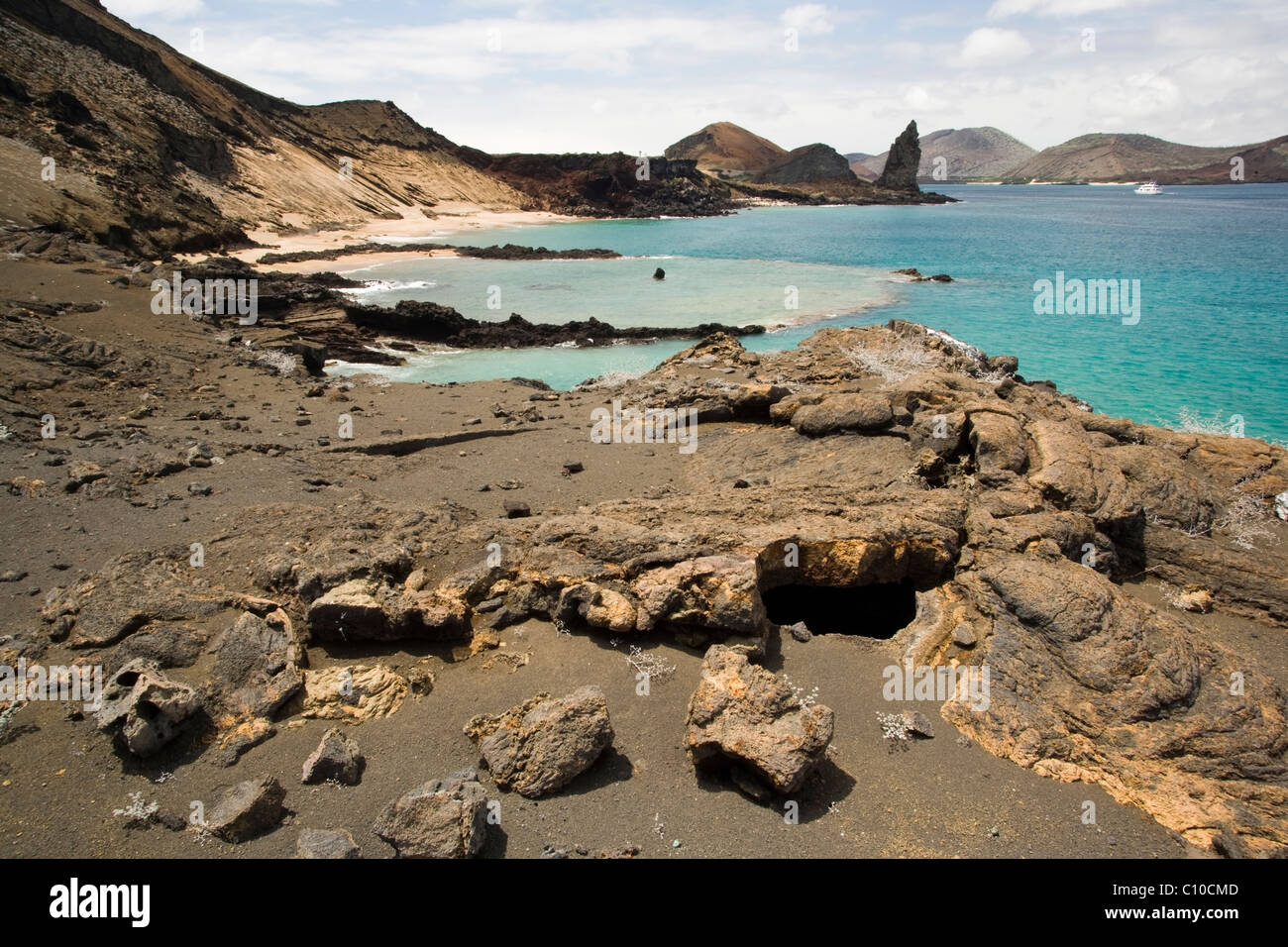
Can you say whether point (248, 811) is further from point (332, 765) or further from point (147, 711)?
point (147, 711)

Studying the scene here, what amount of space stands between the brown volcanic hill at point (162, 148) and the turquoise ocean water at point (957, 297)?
8.64 m

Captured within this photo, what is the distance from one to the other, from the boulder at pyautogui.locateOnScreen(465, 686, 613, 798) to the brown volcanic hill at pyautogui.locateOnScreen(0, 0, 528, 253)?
22787 mm

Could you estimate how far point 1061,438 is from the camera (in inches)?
292

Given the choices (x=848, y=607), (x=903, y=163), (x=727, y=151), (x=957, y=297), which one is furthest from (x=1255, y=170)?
(x=848, y=607)

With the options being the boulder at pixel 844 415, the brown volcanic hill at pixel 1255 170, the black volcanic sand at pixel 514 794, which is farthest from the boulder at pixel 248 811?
the brown volcanic hill at pixel 1255 170

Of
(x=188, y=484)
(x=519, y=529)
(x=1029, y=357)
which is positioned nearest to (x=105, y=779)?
(x=519, y=529)

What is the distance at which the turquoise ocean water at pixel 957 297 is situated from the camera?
19734mm

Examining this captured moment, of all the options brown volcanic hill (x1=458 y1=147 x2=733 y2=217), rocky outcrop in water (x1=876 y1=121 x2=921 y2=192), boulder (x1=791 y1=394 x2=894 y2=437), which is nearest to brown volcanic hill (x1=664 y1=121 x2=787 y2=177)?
rocky outcrop in water (x1=876 y1=121 x2=921 y2=192)

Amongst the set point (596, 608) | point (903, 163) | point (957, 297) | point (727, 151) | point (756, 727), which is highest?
point (727, 151)

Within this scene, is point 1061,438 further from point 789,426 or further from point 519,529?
point 519,529

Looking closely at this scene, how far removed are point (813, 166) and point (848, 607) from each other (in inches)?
6060

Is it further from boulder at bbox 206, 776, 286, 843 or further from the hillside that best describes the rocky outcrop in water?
boulder at bbox 206, 776, 286, 843

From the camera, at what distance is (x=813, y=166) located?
5600 inches
